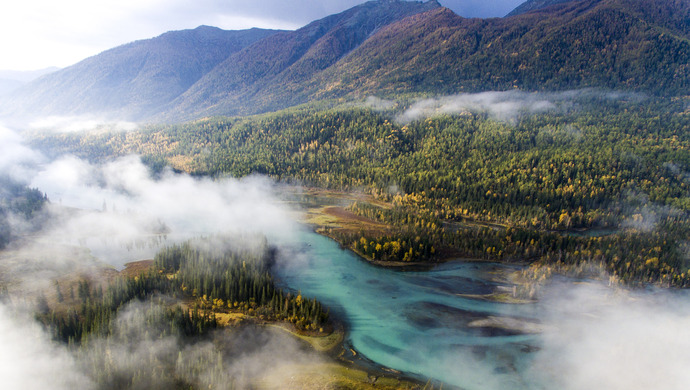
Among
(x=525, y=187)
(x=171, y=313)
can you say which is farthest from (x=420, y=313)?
(x=525, y=187)

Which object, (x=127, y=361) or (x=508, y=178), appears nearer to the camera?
(x=127, y=361)

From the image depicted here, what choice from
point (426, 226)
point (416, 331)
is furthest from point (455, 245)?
point (416, 331)

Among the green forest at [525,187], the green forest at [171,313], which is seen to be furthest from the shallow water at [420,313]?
the green forest at [171,313]

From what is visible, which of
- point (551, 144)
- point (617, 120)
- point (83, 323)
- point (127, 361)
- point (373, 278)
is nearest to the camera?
point (127, 361)

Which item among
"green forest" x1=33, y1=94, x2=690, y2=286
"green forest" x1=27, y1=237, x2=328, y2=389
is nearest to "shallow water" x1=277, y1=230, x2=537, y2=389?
"green forest" x1=33, y1=94, x2=690, y2=286

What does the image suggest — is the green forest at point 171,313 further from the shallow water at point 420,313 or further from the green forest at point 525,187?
the green forest at point 525,187

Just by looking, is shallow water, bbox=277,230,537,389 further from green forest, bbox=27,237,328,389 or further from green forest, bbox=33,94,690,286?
green forest, bbox=27,237,328,389

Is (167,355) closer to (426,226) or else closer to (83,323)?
(83,323)
